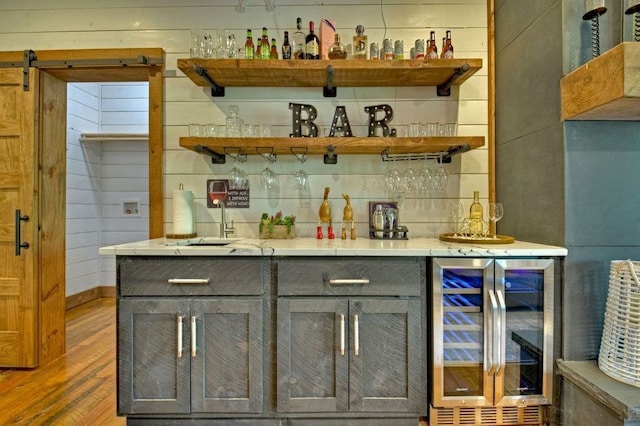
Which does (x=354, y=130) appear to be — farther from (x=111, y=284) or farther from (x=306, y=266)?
(x=111, y=284)

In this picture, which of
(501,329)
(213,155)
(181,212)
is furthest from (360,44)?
(501,329)

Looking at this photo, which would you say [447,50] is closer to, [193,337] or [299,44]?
[299,44]

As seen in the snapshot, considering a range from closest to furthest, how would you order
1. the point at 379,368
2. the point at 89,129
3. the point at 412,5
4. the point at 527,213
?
1. the point at 379,368
2. the point at 527,213
3. the point at 412,5
4. the point at 89,129

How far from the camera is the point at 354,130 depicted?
2.46 metres

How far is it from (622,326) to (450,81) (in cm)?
165

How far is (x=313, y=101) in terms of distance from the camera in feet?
8.09

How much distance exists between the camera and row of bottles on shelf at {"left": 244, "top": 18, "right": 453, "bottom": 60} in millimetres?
2230

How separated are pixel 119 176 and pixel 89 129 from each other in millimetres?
640

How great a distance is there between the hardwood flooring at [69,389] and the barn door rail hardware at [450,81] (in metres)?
2.79

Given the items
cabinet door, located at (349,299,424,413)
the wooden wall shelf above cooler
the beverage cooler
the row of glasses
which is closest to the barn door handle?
the wooden wall shelf above cooler

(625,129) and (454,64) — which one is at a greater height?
(454,64)

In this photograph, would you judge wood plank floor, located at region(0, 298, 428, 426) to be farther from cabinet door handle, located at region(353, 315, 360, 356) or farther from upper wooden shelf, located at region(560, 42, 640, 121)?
upper wooden shelf, located at region(560, 42, 640, 121)

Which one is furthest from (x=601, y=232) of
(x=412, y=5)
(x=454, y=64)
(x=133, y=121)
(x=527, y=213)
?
(x=133, y=121)

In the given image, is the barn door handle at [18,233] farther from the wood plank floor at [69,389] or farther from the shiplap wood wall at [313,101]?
the shiplap wood wall at [313,101]
